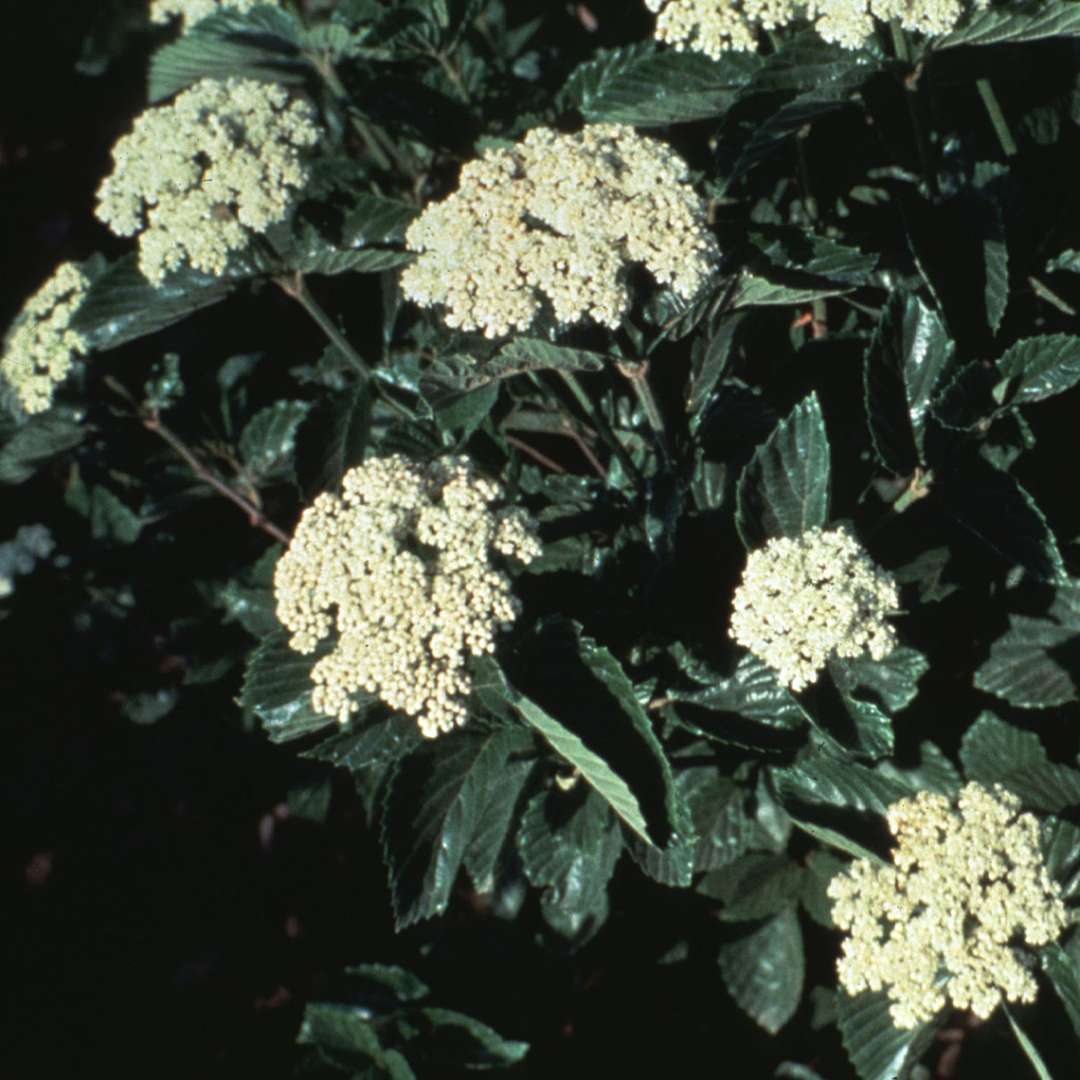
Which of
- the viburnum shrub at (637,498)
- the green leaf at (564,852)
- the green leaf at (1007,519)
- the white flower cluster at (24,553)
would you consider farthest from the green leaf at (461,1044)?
the white flower cluster at (24,553)

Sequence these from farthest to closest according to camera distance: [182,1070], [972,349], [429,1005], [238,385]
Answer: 1. [182,1070]
2. [238,385]
3. [429,1005]
4. [972,349]

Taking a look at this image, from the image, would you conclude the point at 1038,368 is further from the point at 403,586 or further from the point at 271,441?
the point at 271,441

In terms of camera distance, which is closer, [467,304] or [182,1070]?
[467,304]

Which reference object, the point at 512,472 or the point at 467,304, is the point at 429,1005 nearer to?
the point at 512,472

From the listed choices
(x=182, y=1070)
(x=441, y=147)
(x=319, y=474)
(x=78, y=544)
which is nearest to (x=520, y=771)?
(x=319, y=474)

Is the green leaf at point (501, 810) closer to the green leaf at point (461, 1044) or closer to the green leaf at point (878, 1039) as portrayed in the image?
the green leaf at point (461, 1044)
